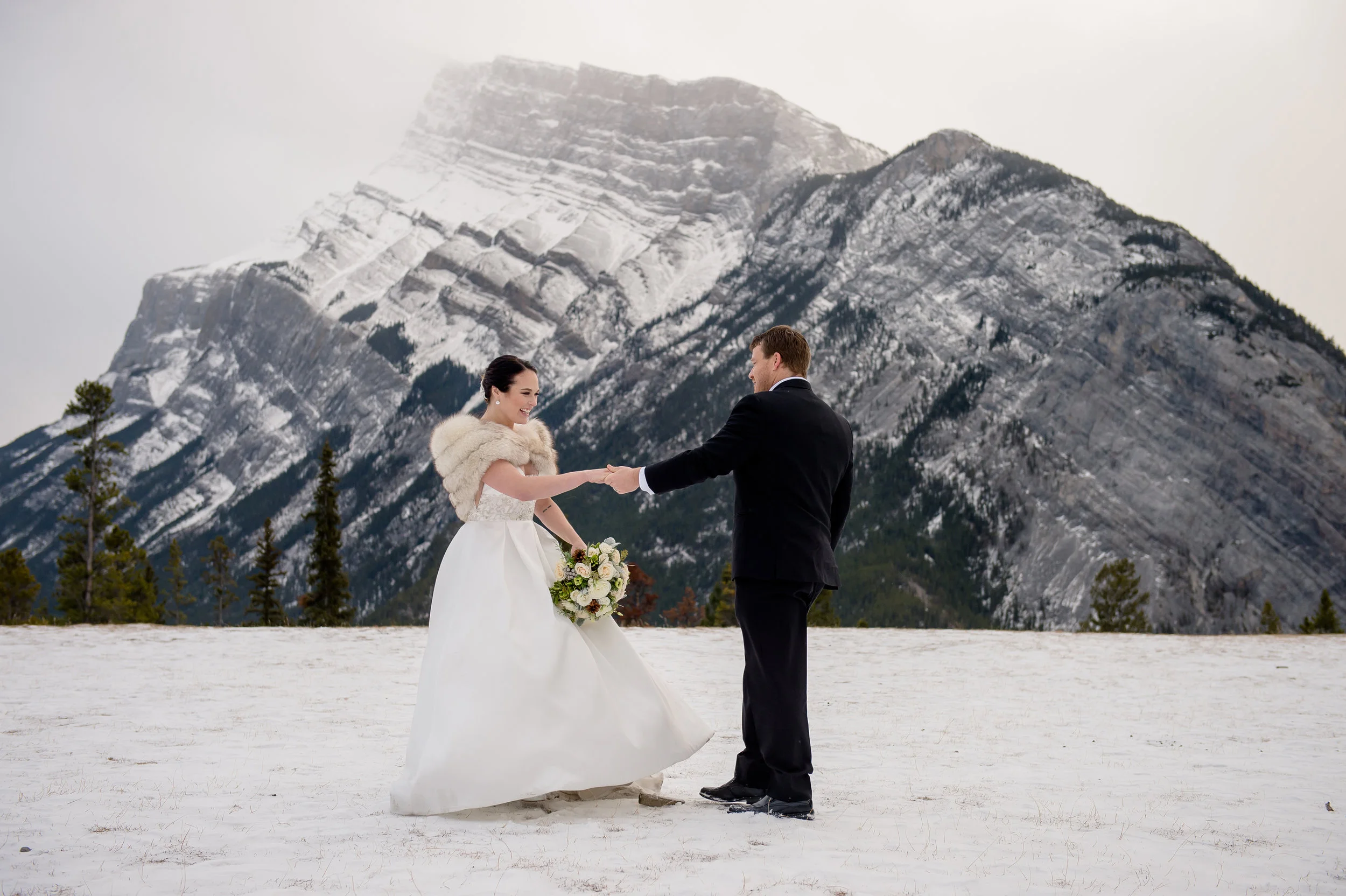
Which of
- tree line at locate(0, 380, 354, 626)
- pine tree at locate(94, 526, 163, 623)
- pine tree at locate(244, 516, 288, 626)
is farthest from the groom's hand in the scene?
pine tree at locate(94, 526, 163, 623)

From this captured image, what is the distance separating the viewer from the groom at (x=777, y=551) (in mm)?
5285

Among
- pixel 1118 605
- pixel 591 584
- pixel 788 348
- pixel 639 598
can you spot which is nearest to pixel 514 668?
pixel 591 584

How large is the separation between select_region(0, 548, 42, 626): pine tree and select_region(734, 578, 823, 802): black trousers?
43060 millimetres

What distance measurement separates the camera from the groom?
17.3 feet

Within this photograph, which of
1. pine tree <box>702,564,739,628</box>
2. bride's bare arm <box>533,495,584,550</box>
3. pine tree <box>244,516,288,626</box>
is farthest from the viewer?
pine tree <box>702,564,739,628</box>

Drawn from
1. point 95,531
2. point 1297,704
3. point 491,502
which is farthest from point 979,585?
point 491,502

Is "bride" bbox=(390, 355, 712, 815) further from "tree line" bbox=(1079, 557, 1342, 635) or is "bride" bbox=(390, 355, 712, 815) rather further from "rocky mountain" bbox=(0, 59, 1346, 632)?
"rocky mountain" bbox=(0, 59, 1346, 632)

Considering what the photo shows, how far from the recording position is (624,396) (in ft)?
547

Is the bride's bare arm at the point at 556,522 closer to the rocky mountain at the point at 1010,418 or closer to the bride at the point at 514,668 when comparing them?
the bride at the point at 514,668

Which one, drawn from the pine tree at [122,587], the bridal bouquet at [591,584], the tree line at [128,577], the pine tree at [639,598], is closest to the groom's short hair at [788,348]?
the bridal bouquet at [591,584]

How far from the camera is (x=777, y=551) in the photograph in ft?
17.3

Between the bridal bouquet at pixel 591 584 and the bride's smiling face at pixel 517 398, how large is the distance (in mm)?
921

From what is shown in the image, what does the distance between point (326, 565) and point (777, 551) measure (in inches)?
1506

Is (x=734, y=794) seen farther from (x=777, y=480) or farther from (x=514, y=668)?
(x=777, y=480)
